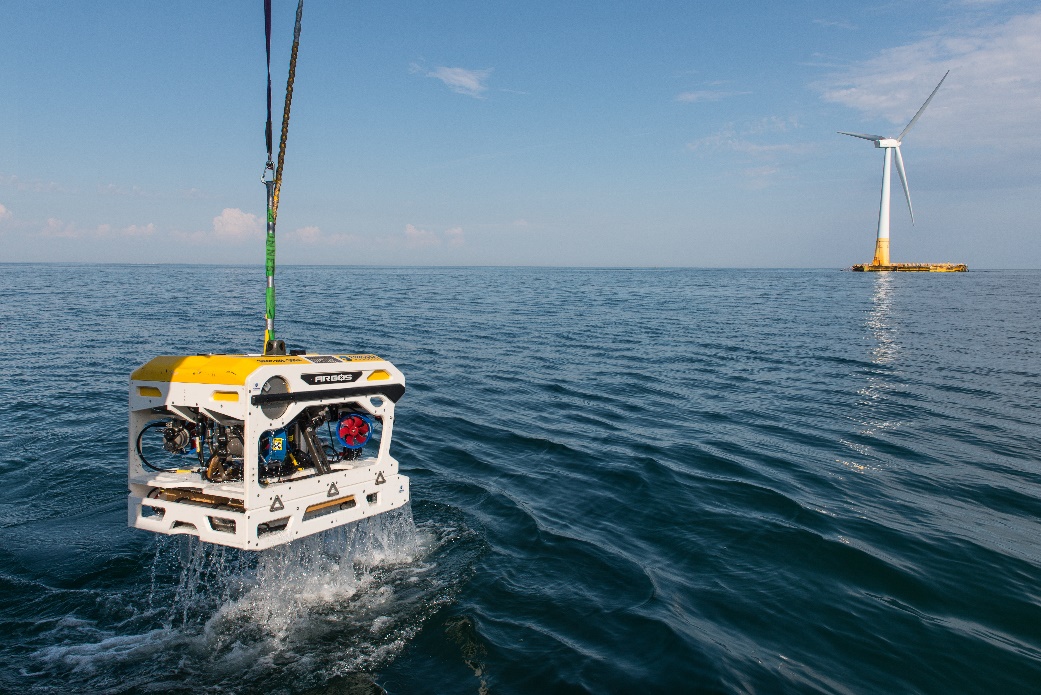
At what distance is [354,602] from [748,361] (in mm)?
20283

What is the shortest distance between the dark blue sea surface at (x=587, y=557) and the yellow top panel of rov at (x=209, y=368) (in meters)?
2.70

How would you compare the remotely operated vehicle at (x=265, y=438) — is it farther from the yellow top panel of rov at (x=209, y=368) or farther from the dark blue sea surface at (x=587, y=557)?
the dark blue sea surface at (x=587, y=557)

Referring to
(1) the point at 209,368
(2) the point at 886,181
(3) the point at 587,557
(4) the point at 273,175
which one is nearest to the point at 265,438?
(1) the point at 209,368

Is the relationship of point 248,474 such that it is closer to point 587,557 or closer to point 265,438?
point 265,438

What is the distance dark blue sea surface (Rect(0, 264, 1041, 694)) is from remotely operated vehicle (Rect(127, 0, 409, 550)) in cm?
129

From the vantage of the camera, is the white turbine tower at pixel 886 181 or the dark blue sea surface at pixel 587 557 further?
the white turbine tower at pixel 886 181

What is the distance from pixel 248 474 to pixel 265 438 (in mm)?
1342

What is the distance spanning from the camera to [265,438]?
7840 millimetres

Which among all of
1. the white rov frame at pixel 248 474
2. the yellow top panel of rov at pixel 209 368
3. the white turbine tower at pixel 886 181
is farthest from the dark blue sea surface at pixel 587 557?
the white turbine tower at pixel 886 181

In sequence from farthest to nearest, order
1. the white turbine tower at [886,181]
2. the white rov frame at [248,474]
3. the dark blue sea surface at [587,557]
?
1. the white turbine tower at [886,181]
2. the dark blue sea surface at [587,557]
3. the white rov frame at [248,474]

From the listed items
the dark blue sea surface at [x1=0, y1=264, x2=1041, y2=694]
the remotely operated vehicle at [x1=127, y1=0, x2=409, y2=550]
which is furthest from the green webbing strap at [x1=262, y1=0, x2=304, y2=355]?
the dark blue sea surface at [x1=0, y1=264, x2=1041, y2=694]

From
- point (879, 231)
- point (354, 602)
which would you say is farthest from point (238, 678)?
point (879, 231)

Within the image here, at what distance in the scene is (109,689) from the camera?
6.26m

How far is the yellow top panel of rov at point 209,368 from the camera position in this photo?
6.71m
